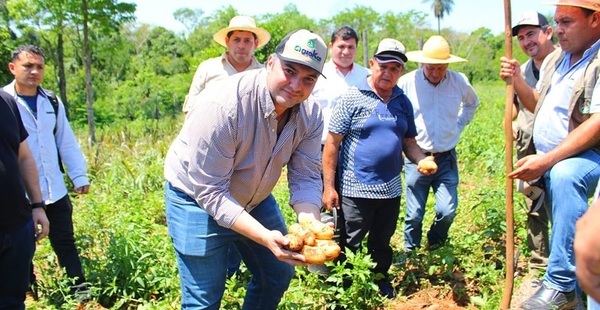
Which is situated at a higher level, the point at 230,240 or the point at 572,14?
the point at 572,14

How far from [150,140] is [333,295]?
5.76 meters

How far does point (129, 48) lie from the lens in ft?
101

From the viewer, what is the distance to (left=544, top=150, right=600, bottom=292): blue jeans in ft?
8.70

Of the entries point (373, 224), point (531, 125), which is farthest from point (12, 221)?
point (531, 125)

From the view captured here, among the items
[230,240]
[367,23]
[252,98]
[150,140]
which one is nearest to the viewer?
[252,98]

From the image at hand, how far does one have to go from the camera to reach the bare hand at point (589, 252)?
1248mm

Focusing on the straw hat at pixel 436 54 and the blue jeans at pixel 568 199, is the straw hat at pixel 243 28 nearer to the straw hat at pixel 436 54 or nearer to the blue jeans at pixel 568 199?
the straw hat at pixel 436 54

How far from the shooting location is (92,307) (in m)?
3.58

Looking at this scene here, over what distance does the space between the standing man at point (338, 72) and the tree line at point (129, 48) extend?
Result: 19.3 ft

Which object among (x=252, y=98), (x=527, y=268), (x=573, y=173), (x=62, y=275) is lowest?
(x=527, y=268)

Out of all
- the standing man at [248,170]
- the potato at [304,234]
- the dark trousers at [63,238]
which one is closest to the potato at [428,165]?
the standing man at [248,170]

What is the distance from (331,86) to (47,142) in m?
2.34

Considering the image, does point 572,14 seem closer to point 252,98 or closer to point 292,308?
point 252,98

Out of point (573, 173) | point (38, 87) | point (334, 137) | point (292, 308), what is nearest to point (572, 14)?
point (573, 173)
